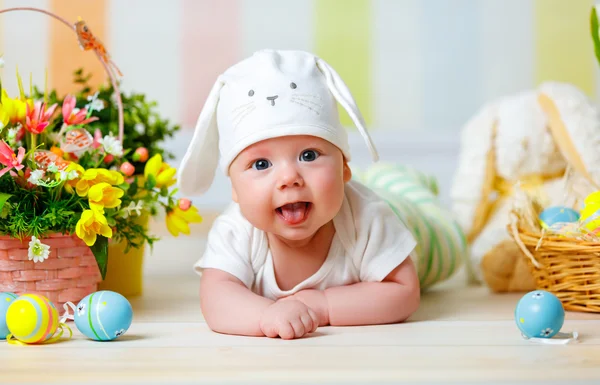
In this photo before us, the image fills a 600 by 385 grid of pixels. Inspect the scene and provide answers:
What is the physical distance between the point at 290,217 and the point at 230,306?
0.55 feet

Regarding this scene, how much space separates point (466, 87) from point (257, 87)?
1793 mm

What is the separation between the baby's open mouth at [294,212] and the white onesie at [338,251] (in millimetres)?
130

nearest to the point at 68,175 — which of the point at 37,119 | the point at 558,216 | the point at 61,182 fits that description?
the point at 61,182

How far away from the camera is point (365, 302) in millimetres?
1262

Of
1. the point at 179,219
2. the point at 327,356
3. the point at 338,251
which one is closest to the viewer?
the point at 327,356

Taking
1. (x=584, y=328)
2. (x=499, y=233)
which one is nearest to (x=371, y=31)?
(x=499, y=233)

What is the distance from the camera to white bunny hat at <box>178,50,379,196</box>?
1195 millimetres

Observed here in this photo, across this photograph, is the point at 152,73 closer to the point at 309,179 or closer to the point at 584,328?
the point at 309,179

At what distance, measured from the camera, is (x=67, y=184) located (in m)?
1.27

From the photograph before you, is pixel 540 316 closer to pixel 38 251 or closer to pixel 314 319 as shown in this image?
pixel 314 319

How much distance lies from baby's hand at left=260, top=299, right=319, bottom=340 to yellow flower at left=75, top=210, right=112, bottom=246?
297 millimetres

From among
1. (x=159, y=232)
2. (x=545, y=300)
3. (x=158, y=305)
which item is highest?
(x=545, y=300)

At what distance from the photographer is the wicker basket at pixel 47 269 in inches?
50.1

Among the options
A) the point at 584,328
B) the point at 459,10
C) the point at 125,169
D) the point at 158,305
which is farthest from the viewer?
the point at 459,10
